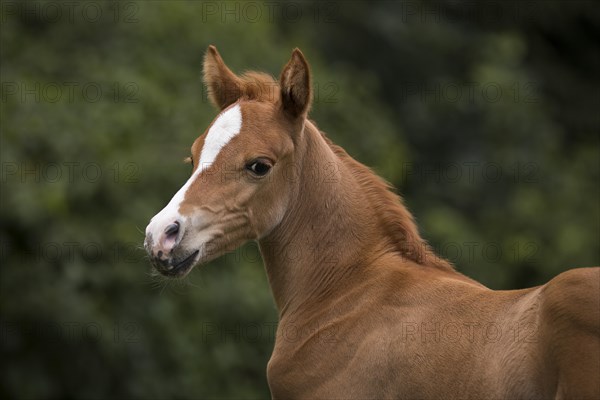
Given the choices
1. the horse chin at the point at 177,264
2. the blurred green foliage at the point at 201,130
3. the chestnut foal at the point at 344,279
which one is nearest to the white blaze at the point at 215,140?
the chestnut foal at the point at 344,279

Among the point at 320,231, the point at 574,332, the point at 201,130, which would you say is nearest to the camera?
the point at 574,332

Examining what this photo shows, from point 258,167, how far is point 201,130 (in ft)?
21.6

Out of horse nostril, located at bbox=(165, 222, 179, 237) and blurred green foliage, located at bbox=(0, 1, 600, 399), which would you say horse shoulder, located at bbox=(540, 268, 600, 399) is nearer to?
horse nostril, located at bbox=(165, 222, 179, 237)

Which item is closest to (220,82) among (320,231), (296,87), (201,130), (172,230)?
(296,87)

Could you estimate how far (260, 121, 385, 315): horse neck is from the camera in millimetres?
5121

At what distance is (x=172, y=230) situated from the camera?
4578mm

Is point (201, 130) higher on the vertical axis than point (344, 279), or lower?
lower

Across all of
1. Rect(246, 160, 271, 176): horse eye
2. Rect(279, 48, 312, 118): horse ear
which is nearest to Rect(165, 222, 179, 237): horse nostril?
Rect(246, 160, 271, 176): horse eye

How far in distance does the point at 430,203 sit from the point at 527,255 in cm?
172

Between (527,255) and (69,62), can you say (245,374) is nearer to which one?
(69,62)

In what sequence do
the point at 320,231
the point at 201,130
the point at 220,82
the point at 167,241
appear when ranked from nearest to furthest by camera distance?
the point at 167,241
the point at 320,231
the point at 220,82
the point at 201,130

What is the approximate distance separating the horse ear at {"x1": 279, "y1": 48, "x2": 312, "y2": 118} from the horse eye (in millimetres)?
355

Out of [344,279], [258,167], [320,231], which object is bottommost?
[344,279]

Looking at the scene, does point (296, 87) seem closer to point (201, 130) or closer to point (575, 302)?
point (575, 302)
